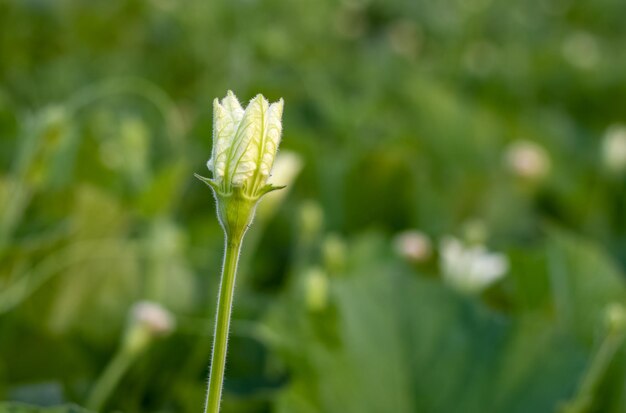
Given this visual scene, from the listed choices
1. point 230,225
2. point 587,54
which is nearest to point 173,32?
point 587,54

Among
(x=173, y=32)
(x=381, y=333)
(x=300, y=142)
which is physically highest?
(x=173, y=32)

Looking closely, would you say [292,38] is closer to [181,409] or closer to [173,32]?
[173,32]

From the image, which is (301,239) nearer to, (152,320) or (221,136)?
(152,320)

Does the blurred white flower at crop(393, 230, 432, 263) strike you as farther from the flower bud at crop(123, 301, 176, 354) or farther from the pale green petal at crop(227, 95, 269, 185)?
the pale green petal at crop(227, 95, 269, 185)

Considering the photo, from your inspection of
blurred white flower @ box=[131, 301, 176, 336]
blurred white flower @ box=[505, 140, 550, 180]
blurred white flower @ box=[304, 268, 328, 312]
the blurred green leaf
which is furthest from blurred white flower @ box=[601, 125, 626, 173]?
the blurred green leaf

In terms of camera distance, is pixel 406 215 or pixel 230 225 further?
pixel 406 215
